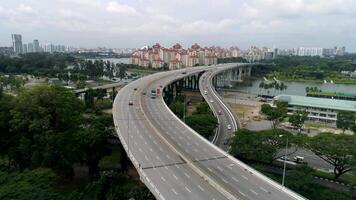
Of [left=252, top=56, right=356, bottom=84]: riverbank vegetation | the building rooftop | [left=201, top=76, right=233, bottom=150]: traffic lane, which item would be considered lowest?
[left=201, top=76, right=233, bottom=150]: traffic lane

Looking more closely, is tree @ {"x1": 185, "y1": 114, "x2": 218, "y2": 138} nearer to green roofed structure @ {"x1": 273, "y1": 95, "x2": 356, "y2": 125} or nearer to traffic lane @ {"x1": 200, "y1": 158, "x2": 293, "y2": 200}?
traffic lane @ {"x1": 200, "y1": 158, "x2": 293, "y2": 200}

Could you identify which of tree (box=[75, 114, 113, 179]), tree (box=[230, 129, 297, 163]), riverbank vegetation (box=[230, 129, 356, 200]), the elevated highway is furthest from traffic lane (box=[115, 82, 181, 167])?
riverbank vegetation (box=[230, 129, 356, 200])

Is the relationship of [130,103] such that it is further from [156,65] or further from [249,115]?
[156,65]

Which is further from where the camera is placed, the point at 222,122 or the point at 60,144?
the point at 222,122

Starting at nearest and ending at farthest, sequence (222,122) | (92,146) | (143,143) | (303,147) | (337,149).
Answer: (337,149)
(143,143)
(92,146)
(303,147)
(222,122)

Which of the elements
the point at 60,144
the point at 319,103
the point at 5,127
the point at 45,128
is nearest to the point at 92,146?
the point at 60,144

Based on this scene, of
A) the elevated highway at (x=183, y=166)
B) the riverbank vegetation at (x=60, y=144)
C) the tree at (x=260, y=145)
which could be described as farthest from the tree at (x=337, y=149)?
the riverbank vegetation at (x=60, y=144)

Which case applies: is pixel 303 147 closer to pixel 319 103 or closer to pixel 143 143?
pixel 143 143

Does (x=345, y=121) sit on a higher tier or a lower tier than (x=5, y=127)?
lower
